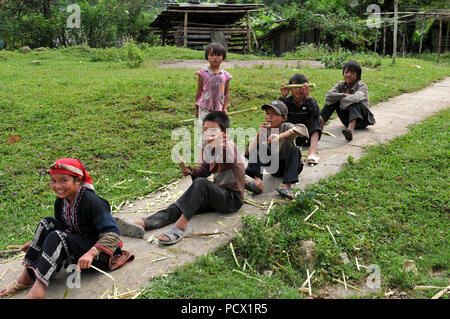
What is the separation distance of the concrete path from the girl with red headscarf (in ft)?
0.46

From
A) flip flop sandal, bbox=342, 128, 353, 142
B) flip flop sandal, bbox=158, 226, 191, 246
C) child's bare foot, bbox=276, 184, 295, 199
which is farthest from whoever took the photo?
flip flop sandal, bbox=342, 128, 353, 142

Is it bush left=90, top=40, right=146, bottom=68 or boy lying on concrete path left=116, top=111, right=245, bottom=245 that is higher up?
bush left=90, top=40, right=146, bottom=68

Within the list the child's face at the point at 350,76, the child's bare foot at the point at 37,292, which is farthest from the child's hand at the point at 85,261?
the child's face at the point at 350,76

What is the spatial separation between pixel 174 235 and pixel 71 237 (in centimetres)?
99

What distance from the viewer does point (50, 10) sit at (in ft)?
71.0

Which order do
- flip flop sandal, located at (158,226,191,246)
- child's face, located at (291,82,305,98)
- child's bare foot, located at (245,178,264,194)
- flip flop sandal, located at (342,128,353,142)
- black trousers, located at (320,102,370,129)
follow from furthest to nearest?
1. black trousers, located at (320,102,370,129)
2. flip flop sandal, located at (342,128,353,142)
3. child's face, located at (291,82,305,98)
4. child's bare foot, located at (245,178,264,194)
5. flip flop sandal, located at (158,226,191,246)

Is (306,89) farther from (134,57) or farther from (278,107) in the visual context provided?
(134,57)

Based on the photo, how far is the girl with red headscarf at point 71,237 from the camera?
326 cm

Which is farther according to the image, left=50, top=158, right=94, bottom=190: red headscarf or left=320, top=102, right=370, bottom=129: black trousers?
left=320, top=102, right=370, bottom=129: black trousers

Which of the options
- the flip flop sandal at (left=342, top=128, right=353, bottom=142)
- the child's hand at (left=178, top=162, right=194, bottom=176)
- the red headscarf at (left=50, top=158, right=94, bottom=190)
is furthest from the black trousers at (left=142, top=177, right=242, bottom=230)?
the flip flop sandal at (left=342, top=128, right=353, bottom=142)

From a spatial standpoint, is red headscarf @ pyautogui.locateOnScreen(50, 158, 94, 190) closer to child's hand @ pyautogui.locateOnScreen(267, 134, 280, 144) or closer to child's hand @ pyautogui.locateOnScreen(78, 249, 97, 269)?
child's hand @ pyautogui.locateOnScreen(78, 249, 97, 269)

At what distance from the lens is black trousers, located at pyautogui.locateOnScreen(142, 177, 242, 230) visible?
4.00 meters

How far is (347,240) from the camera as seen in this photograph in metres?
3.97
